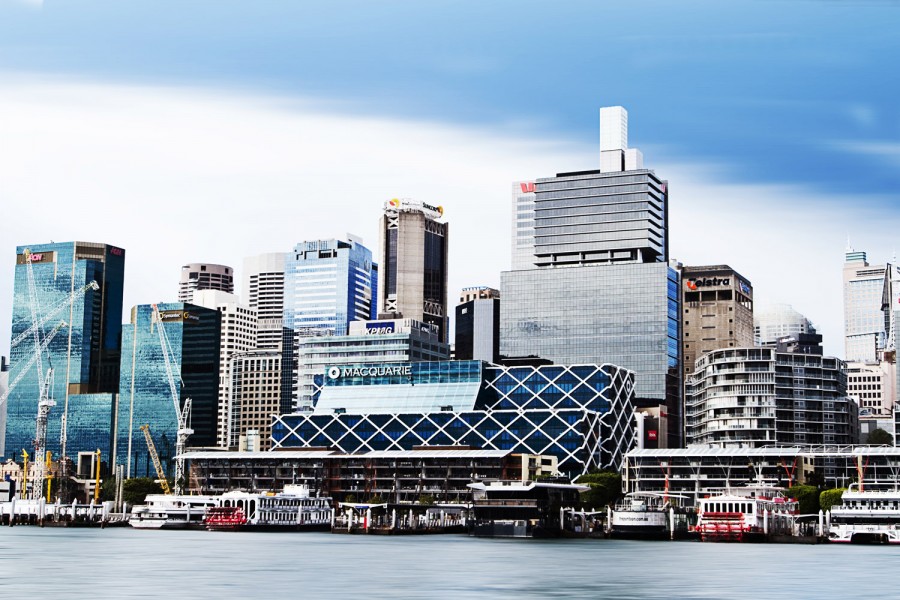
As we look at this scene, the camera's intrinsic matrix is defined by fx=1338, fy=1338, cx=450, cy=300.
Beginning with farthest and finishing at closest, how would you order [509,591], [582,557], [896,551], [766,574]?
[896,551]
[582,557]
[766,574]
[509,591]

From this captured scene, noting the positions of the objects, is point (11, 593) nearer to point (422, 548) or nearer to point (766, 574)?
point (766, 574)

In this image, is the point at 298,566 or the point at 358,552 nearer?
the point at 298,566

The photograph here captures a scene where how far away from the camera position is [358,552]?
156 meters

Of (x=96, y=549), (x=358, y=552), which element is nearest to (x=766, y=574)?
(x=358, y=552)

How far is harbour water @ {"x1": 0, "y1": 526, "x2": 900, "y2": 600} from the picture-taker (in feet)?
315

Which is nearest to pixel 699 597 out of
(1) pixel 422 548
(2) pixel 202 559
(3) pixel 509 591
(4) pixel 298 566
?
(3) pixel 509 591

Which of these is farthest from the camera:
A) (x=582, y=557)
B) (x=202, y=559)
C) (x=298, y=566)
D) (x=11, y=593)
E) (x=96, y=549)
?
(x=96, y=549)

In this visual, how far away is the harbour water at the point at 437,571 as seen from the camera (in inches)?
3775

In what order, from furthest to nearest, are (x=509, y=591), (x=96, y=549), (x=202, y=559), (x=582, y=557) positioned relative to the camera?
(x=96, y=549), (x=582, y=557), (x=202, y=559), (x=509, y=591)

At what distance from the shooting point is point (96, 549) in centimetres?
16012

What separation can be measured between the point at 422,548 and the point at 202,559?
38989 millimetres

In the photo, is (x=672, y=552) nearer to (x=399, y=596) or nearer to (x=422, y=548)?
(x=422, y=548)

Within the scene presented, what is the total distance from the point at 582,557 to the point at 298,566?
35524 millimetres

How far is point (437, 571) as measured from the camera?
11906cm
